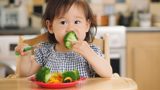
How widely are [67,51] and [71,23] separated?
17 cm

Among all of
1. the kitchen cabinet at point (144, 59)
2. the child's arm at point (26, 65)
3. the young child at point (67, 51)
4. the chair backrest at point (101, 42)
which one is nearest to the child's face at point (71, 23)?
the young child at point (67, 51)

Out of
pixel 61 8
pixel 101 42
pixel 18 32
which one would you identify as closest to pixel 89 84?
pixel 61 8

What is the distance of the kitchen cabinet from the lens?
120 inches

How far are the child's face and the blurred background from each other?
4.41 ft

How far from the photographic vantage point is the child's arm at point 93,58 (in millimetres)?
1339

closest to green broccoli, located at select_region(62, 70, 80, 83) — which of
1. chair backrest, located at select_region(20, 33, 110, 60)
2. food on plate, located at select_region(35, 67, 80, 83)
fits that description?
food on plate, located at select_region(35, 67, 80, 83)

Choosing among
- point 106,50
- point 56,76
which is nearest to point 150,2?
point 106,50

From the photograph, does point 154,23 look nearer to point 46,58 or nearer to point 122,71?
point 122,71

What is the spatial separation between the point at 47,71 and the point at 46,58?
0.35 m

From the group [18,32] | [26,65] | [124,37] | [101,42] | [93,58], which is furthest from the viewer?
[124,37]

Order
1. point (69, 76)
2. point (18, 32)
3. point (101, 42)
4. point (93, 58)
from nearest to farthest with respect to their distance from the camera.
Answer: point (69, 76) < point (93, 58) < point (101, 42) < point (18, 32)

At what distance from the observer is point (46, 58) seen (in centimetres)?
158

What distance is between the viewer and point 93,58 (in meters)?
1.35

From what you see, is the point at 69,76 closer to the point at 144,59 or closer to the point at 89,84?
the point at 89,84
